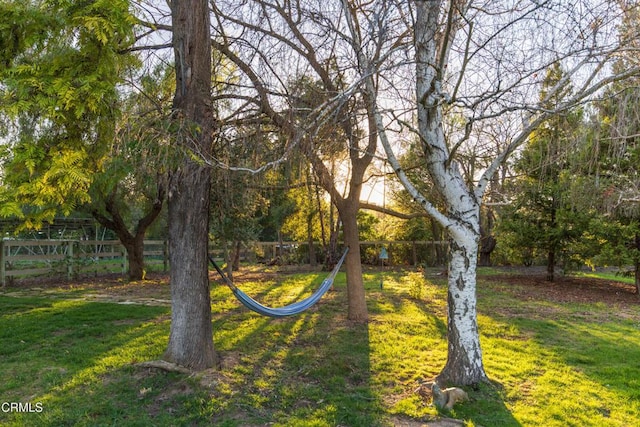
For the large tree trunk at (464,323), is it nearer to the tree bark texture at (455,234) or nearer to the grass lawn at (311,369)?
the tree bark texture at (455,234)

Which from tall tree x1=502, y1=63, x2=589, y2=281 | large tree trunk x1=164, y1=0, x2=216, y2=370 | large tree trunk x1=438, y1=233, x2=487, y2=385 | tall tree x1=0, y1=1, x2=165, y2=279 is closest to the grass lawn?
large tree trunk x1=438, y1=233, x2=487, y2=385

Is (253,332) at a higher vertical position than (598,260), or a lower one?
lower

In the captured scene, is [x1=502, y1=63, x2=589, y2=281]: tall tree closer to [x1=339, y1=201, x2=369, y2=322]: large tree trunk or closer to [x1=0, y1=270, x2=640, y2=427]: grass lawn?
[x1=0, y1=270, x2=640, y2=427]: grass lawn

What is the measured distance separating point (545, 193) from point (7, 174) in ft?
31.2


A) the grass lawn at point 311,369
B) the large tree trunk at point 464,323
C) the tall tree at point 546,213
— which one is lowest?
the grass lawn at point 311,369

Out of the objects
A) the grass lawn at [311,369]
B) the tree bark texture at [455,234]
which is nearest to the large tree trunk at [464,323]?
the tree bark texture at [455,234]

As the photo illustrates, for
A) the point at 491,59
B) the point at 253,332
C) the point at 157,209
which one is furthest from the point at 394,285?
the point at 491,59

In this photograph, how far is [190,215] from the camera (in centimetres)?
354

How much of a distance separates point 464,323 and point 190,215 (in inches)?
95.9

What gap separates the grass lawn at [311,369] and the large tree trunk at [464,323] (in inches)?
6.4

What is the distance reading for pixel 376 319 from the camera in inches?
220

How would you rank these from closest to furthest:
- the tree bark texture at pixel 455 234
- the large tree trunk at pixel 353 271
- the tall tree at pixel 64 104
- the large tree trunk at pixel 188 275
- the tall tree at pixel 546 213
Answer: the tall tree at pixel 64 104, the tree bark texture at pixel 455 234, the large tree trunk at pixel 188 275, the large tree trunk at pixel 353 271, the tall tree at pixel 546 213

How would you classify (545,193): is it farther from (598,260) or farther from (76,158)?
(76,158)

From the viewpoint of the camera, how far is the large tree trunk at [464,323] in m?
3.33
